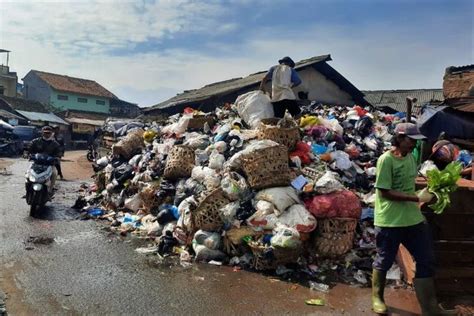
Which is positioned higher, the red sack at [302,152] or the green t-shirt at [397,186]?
the red sack at [302,152]

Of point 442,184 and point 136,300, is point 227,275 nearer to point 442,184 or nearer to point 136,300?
point 136,300

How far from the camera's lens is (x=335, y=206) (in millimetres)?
4793

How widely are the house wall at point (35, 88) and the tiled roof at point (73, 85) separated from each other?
1.77 feet

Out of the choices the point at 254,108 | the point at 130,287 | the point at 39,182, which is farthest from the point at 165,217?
the point at 254,108

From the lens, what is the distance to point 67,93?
40.3m

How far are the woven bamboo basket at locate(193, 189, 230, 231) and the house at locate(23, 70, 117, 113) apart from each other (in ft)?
123

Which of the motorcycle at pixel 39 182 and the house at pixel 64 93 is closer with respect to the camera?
the motorcycle at pixel 39 182

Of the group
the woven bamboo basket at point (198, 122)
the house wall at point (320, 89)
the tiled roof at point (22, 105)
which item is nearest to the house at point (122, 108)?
the tiled roof at point (22, 105)

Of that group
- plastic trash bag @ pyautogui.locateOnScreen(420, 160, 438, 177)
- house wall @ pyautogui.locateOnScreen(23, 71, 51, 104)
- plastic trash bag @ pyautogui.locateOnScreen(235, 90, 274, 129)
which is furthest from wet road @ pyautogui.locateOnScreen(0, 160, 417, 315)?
house wall @ pyautogui.locateOnScreen(23, 71, 51, 104)

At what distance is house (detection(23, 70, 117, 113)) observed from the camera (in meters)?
39.8

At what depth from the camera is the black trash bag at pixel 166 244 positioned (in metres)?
5.34

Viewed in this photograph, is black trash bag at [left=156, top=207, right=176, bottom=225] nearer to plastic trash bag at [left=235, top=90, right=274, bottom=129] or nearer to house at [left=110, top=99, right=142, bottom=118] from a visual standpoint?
plastic trash bag at [left=235, top=90, right=274, bottom=129]

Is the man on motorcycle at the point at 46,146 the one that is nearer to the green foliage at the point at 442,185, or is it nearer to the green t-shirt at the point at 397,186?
the green t-shirt at the point at 397,186

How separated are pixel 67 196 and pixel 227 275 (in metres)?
6.14
